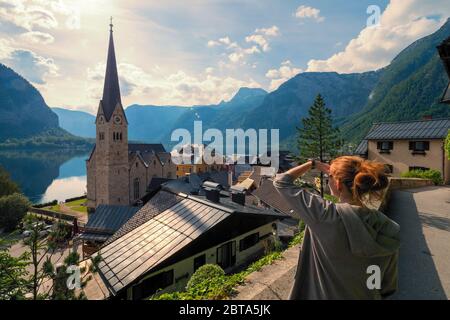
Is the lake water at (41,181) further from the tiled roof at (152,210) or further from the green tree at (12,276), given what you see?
the green tree at (12,276)

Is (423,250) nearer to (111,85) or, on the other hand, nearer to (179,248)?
(179,248)

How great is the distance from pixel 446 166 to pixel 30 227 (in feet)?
96.5

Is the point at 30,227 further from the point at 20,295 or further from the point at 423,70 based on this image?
the point at 423,70

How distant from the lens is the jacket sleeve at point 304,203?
199 centimetres

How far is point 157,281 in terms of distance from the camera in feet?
34.7

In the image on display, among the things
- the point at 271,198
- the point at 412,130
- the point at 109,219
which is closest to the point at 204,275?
the point at 271,198

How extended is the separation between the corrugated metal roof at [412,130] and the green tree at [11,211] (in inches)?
1939

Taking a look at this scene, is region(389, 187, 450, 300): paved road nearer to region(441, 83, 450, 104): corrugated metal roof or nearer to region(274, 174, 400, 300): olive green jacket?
region(274, 174, 400, 300): olive green jacket

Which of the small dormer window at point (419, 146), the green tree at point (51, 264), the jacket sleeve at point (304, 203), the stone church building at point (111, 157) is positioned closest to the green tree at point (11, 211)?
the stone church building at point (111, 157)

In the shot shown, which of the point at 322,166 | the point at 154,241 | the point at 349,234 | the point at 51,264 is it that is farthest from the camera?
the point at 154,241

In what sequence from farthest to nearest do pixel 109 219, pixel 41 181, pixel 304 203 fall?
pixel 41 181 → pixel 109 219 → pixel 304 203

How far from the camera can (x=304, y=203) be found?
2066mm

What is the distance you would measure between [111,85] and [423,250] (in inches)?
2045

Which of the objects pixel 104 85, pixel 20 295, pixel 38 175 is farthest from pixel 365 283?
pixel 38 175
